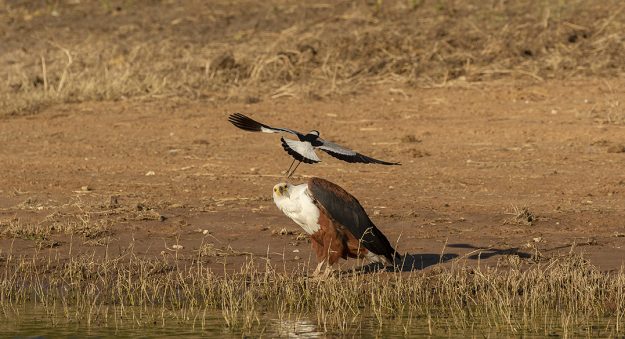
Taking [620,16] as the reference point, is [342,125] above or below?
below

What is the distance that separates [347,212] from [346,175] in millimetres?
3976

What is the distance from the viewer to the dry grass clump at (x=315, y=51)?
52.1ft

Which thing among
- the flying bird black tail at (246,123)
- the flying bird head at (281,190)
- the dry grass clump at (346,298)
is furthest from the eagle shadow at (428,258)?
the flying bird black tail at (246,123)

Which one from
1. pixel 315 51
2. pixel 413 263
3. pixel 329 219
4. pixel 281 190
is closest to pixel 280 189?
pixel 281 190

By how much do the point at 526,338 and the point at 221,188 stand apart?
4826mm

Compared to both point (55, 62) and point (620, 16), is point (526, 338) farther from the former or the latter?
point (55, 62)

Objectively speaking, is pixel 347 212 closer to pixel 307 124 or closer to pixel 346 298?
pixel 346 298

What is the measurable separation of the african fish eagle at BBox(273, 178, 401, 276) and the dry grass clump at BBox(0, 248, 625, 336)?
0.68 feet

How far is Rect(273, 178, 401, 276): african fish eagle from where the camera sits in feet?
25.2

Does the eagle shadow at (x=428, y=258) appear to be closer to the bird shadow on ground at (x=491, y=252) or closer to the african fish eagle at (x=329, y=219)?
the bird shadow on ground at (x=491, y=252)

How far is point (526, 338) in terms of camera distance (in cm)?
685

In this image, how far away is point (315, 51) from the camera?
55.7 feet

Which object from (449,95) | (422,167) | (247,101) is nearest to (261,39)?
(247,101)

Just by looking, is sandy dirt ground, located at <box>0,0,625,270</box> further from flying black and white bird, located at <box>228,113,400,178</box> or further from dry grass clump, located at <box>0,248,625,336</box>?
flying black and white bird, located at <box>228,113,400,178</box>
